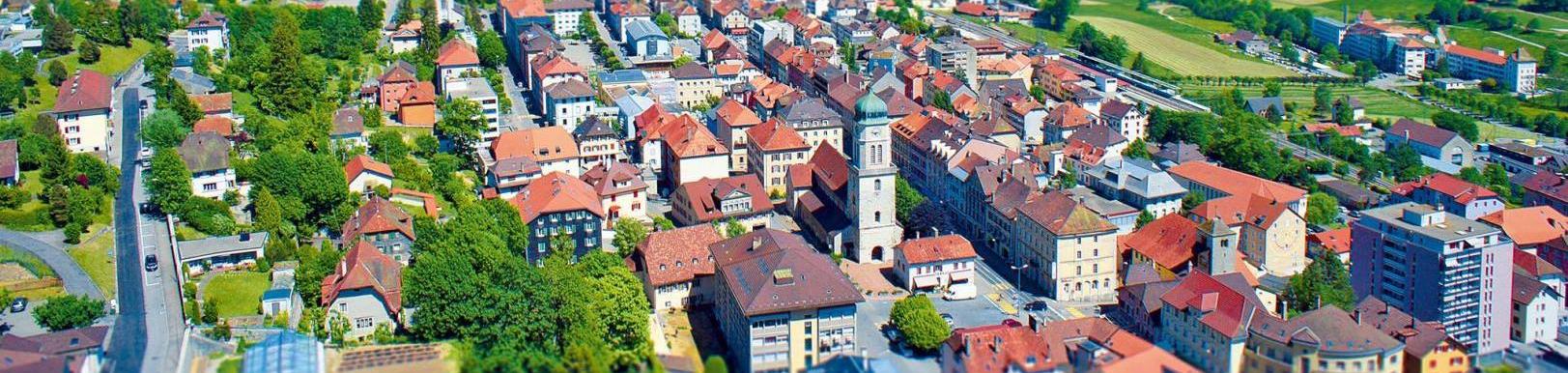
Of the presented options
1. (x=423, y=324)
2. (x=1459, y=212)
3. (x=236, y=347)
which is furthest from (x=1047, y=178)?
(x=236, y=347)

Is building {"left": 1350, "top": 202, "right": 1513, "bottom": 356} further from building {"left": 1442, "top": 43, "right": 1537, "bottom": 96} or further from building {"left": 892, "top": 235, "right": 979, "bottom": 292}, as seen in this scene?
building {"left": 1442, "top": 43, "right": 1537, "bottom": 96}

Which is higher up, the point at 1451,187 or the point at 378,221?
the point at 378,221

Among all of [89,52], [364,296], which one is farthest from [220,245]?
[89,52]

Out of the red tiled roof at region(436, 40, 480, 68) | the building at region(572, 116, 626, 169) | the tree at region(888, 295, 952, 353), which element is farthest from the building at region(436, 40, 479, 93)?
the tree at region(888, 295, 952, 353)

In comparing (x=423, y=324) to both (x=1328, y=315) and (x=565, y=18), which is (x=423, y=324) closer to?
(x=1328, y=315)

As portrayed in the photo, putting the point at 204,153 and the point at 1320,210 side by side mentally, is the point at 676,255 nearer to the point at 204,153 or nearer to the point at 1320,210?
the point at 204,153
